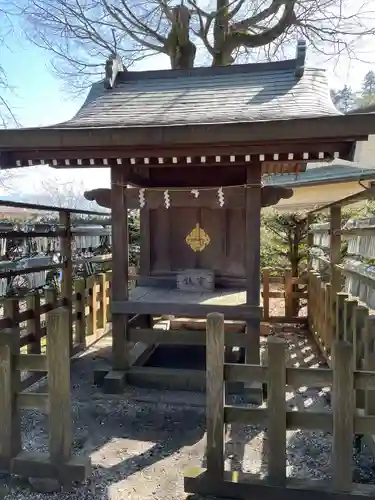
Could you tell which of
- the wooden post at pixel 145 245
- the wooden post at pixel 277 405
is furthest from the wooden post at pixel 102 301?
the wooden post at pixel 277 405

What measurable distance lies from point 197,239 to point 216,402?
265 centimetres

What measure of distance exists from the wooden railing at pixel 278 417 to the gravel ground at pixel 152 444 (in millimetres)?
317

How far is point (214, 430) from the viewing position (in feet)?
7.76

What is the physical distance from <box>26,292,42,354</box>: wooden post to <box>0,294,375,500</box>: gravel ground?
420 millimetres

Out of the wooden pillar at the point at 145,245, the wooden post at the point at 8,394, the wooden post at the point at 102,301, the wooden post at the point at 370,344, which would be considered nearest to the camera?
the wooden post at the point at 8,394

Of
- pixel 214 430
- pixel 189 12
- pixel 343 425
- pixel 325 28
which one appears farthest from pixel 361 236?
pixel 325 28

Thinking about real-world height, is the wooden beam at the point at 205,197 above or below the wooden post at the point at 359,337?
above

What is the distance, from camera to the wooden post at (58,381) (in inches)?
96.1

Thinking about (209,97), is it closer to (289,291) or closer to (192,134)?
(192,134)

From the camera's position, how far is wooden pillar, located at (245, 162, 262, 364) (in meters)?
4.00

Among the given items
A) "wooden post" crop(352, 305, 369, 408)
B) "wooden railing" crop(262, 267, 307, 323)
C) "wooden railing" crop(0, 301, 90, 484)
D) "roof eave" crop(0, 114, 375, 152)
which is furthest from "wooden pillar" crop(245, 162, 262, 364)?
"wooden railing" crop(262, 267, 307, 323)

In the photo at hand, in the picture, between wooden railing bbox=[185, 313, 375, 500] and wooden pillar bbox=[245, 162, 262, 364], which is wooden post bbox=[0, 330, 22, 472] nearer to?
wooden railing bbox=[185, 313, 375, 500]

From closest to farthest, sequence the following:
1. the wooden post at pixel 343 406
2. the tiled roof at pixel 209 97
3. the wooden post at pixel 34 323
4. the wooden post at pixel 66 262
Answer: the wooden post at pixel 343 406, the tiled roof at pixel 209 97, the wooden post at pixel 34 323, the wooden post at pixel 66 262

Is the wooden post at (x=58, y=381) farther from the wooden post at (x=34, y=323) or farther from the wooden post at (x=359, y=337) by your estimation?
the wooden post at (x=34, y=323)
